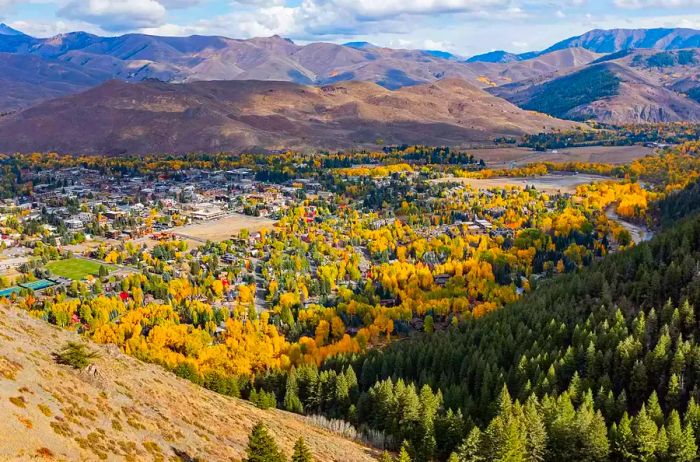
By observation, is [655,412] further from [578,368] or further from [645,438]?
[578,368]

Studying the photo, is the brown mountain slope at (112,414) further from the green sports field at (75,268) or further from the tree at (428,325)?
the green sports field at (75,268)

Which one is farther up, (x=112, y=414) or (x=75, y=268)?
(x=112, y=414)

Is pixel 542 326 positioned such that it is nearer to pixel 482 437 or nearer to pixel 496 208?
pixel 482 437

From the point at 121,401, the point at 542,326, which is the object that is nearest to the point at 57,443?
the point at 121,401

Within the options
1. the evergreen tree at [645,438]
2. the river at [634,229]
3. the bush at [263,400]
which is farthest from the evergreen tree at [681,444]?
the river at [634,229]

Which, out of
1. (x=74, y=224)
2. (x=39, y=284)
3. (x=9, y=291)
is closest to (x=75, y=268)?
(x=39, y=284)

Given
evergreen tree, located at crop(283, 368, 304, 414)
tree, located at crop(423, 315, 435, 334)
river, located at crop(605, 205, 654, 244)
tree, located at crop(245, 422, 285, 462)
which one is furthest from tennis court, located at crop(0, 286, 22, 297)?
river, located at crop(605, 205, 654, 244)
